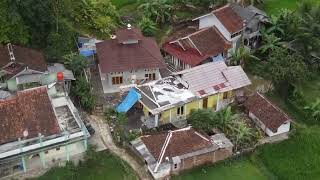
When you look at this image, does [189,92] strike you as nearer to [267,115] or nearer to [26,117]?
[267,115]

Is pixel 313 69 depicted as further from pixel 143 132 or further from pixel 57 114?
pixel 57 114

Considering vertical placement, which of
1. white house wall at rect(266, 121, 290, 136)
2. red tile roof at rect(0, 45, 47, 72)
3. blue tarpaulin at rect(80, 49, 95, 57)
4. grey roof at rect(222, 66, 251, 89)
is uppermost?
red tile roof at rect(0, 45, 47, 72)

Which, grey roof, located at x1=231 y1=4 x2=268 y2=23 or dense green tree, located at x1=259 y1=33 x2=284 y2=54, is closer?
dense green tree, located at x1=259 y1=33 x2=284 y2=54

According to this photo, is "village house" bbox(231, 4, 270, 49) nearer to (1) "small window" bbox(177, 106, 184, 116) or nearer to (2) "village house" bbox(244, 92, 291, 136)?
(2) "village house" bbox(244, 92, 291, 136)

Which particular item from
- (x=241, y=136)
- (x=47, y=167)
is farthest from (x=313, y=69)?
(x=47, y=167)

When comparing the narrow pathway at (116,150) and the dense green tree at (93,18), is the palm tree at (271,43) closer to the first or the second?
the dense green tree at (93,18)

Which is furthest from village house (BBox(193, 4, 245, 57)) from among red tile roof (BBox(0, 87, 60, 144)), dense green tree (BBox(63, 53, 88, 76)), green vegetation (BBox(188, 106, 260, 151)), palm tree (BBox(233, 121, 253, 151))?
red tile roof (BBox(0, 87, 60, 144))

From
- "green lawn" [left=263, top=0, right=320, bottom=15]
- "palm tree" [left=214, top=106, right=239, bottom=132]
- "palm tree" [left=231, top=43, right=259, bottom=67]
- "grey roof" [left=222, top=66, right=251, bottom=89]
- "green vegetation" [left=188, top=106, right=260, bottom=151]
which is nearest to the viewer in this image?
"green vegetation" [left=188, top=106, right=260, bottom=151]
